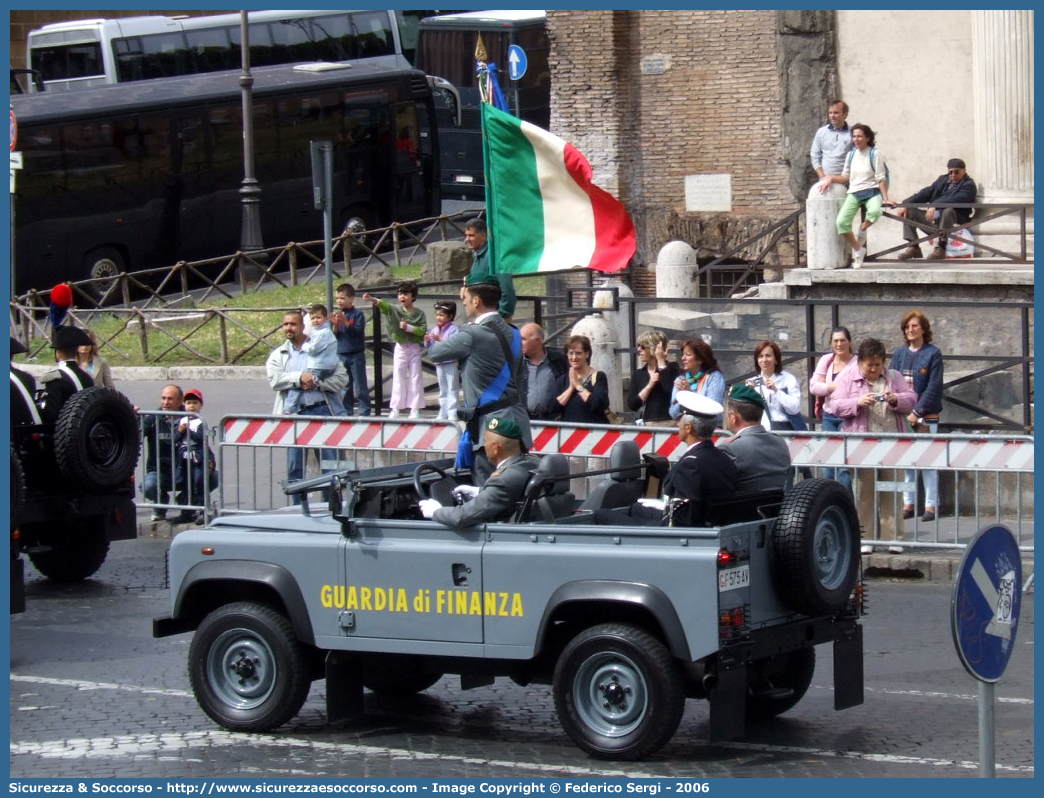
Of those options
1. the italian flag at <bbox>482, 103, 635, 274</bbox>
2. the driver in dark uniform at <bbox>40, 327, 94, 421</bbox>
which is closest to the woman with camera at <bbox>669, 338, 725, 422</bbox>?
the italian flag at <bbox>482, 103, 635, 274</bbox>

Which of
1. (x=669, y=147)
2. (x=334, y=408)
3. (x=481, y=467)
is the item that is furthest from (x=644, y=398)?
(x=669, y=147)

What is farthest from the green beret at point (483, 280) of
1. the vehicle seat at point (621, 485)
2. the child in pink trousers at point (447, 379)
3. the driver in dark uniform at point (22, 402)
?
the child in pink trousers at point (447, 379)

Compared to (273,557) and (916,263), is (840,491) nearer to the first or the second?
(273,557)

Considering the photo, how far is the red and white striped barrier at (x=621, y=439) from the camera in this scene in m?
12.4

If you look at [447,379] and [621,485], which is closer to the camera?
[621,485]

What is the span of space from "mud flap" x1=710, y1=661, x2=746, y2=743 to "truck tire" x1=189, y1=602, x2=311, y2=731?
2.07 meters

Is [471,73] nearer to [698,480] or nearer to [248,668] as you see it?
[248,668]

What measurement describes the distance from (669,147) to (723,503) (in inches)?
757

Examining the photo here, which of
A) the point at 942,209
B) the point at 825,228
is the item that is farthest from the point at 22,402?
the point at 942,209

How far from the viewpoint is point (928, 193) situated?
803 inches

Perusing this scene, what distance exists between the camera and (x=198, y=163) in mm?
31250

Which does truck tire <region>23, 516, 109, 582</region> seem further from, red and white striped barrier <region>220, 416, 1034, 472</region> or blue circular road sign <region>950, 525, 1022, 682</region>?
blue circular road sign <region>950, 525, 1022, 682</region>

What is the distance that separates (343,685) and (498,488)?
132 cm

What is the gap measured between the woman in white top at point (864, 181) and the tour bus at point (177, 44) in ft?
66.3
